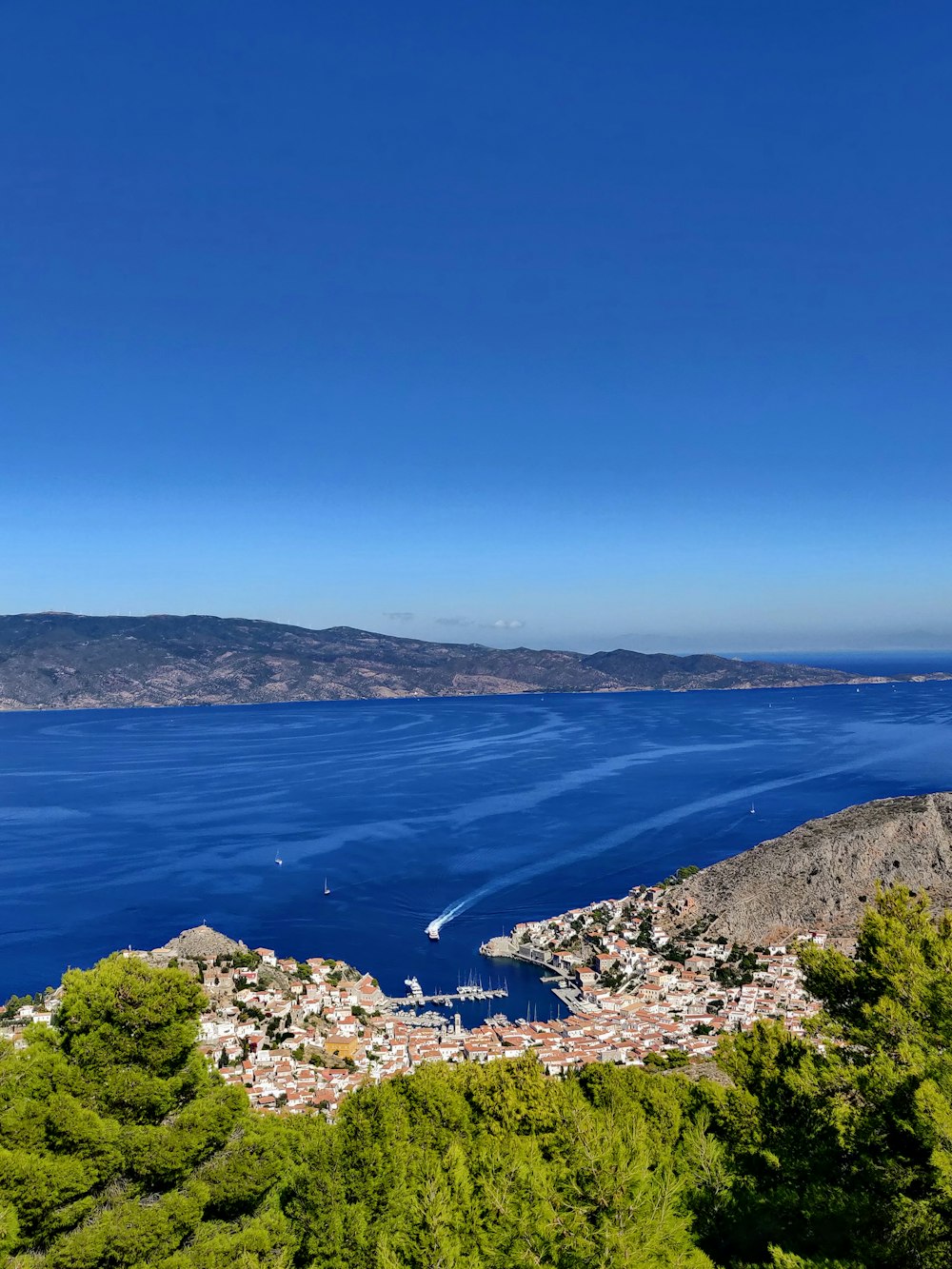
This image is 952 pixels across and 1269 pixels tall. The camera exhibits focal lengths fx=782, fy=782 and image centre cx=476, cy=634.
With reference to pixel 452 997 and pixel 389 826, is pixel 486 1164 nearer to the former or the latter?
pixel 452 997

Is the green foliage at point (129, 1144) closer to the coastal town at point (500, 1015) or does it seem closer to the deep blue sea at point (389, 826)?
the coastal town at point (500, 1015)

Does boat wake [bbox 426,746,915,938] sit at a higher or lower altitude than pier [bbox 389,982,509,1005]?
higher

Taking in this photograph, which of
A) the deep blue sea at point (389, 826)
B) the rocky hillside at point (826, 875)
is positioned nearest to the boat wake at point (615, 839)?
the deep blue sea at point (389, 826)

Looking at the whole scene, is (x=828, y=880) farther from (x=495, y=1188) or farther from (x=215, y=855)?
(x=215, y=855)

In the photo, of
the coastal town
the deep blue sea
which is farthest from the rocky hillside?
the deep blue sea

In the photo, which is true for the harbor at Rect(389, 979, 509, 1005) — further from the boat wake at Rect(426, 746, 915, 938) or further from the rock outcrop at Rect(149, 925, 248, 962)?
the rock outcrop at Rect(149, 925, 248, 962)

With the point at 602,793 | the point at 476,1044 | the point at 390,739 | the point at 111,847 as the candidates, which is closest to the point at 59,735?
the point at 390,739
